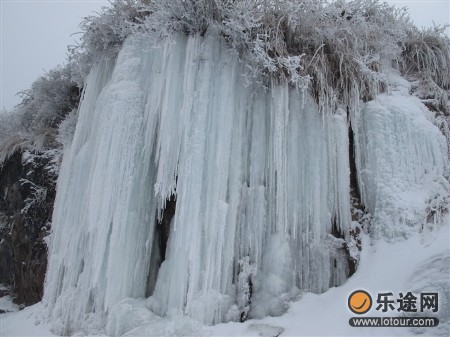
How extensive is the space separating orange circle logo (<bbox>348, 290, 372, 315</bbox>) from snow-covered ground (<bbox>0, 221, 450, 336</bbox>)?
0.05 meters

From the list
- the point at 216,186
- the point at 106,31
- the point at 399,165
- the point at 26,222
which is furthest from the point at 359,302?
the point at 26,222

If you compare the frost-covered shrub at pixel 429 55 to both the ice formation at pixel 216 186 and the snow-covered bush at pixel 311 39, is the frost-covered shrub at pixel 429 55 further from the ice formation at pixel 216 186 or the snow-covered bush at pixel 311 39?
the ice formation at pixel 216 186

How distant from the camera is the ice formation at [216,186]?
429 cm

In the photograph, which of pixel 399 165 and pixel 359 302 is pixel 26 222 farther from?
pixel 399 165

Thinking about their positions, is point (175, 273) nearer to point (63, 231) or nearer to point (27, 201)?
point (63, 231)

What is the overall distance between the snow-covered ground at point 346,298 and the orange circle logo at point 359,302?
0.17 feet

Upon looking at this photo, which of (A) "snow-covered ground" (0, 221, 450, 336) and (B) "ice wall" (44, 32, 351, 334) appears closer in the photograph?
(A) "snow-covered ground" (0, 221, 450, 336)

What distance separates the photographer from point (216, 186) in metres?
4.40

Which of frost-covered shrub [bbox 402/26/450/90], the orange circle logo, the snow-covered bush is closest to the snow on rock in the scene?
the snow-covered bush

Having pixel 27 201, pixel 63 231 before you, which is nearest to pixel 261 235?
pixel 63 231

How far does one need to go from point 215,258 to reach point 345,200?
1747mm

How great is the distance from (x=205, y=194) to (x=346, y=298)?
1910mm

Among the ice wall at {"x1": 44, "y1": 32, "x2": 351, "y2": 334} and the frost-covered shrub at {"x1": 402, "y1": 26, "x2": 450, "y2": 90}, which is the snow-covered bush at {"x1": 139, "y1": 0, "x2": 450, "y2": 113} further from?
the ice wall at {"x1": 44, "y1": 32, "x2": 351, "y2": 334}

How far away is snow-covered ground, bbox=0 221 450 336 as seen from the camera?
358cm
